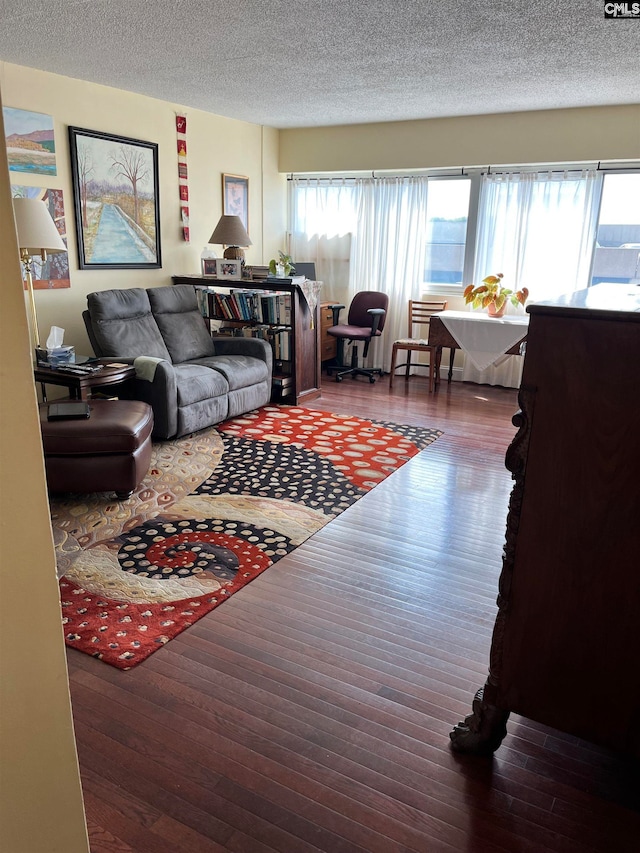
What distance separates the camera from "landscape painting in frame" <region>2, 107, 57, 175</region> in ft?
14.3

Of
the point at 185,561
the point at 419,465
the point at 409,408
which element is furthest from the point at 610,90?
the point at 185,561

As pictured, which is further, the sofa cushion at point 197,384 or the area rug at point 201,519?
the sofa cushion at point 197,384

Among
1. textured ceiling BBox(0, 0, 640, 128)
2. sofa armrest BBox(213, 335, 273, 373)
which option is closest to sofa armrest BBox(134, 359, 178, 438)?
sofa armrest BBox(213, 335, 273, 373)

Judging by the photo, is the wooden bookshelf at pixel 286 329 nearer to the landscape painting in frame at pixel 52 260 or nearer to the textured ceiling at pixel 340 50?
the landscape painting in frame at pixel 52 260

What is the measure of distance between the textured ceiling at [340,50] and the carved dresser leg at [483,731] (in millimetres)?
3102

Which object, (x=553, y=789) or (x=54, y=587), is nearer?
(x=54, y=587)

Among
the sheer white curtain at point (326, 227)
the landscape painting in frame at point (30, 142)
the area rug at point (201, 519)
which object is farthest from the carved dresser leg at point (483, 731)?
the sheer white curtain at point (326, 227)

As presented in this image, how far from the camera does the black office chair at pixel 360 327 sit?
6473mm

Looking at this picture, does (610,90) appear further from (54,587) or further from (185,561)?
(54,587)

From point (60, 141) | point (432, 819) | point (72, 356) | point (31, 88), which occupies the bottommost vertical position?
point (432, 819)

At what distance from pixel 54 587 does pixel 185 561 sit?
74.8 inches

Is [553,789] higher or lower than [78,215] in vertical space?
lower

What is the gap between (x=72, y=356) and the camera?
13.7 feet

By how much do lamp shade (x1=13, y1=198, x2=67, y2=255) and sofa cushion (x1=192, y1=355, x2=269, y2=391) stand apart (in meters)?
1.44
